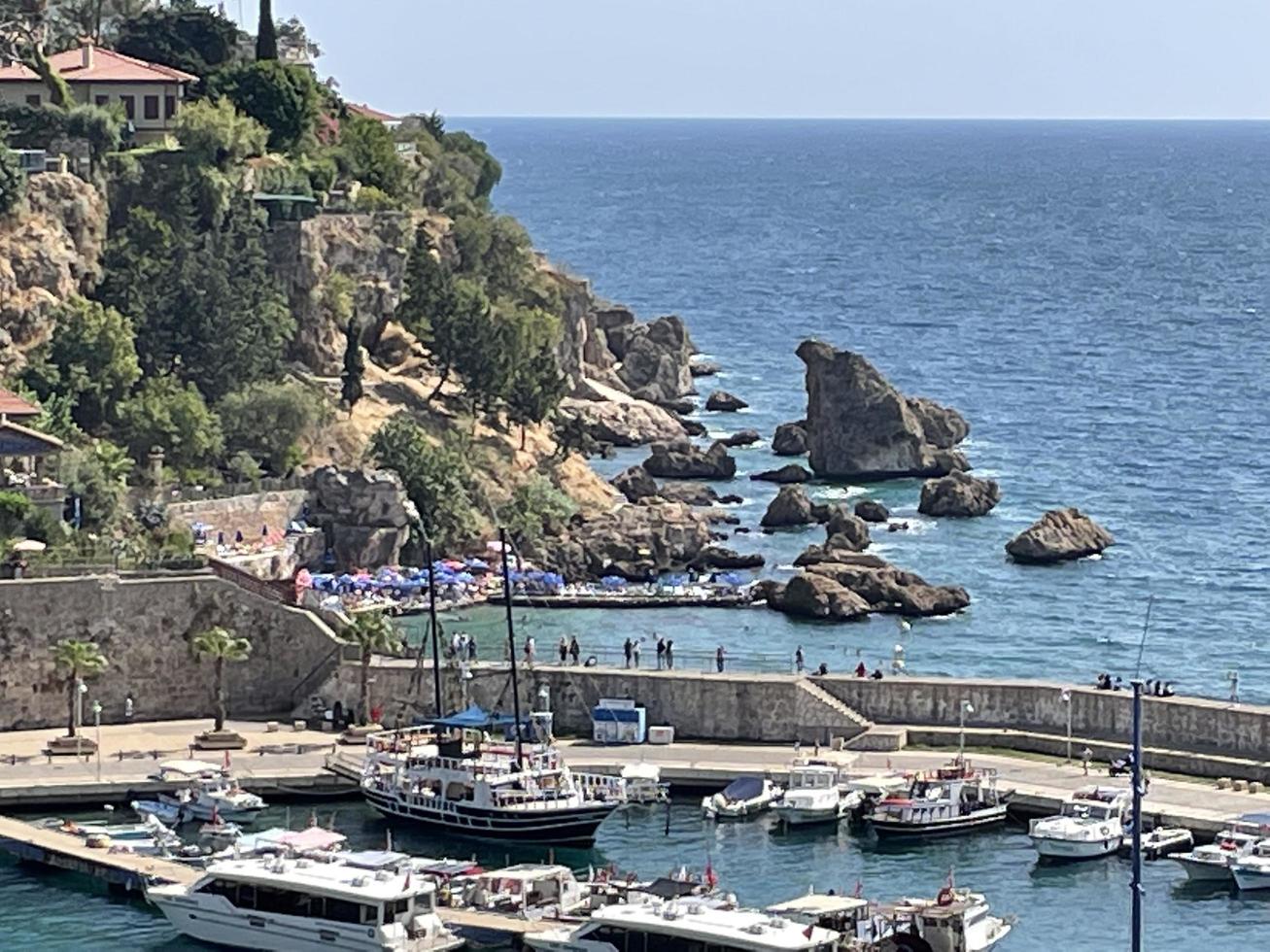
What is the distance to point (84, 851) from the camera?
228 feet

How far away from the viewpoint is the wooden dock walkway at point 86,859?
68188mm

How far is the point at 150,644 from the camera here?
81.7m

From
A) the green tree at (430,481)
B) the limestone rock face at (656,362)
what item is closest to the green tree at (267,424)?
the green tree at (430,481)

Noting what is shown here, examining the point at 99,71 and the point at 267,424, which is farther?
the point at 99,71

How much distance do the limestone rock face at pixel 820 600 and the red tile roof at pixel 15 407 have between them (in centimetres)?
2400

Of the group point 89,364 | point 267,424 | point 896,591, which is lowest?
point 896,591

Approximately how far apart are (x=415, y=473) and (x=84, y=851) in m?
39.9

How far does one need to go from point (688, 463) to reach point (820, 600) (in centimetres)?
2734

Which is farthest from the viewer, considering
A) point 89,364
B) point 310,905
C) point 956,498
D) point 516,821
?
point 956,498

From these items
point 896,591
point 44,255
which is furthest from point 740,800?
point 44,255

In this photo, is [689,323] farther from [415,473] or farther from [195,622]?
[195,622]

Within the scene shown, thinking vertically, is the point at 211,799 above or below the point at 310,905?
above

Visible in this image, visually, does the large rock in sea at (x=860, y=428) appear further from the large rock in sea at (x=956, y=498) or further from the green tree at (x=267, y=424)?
the green tree at (x=267, y=424)

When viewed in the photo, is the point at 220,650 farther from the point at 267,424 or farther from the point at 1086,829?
the point at 267,424
